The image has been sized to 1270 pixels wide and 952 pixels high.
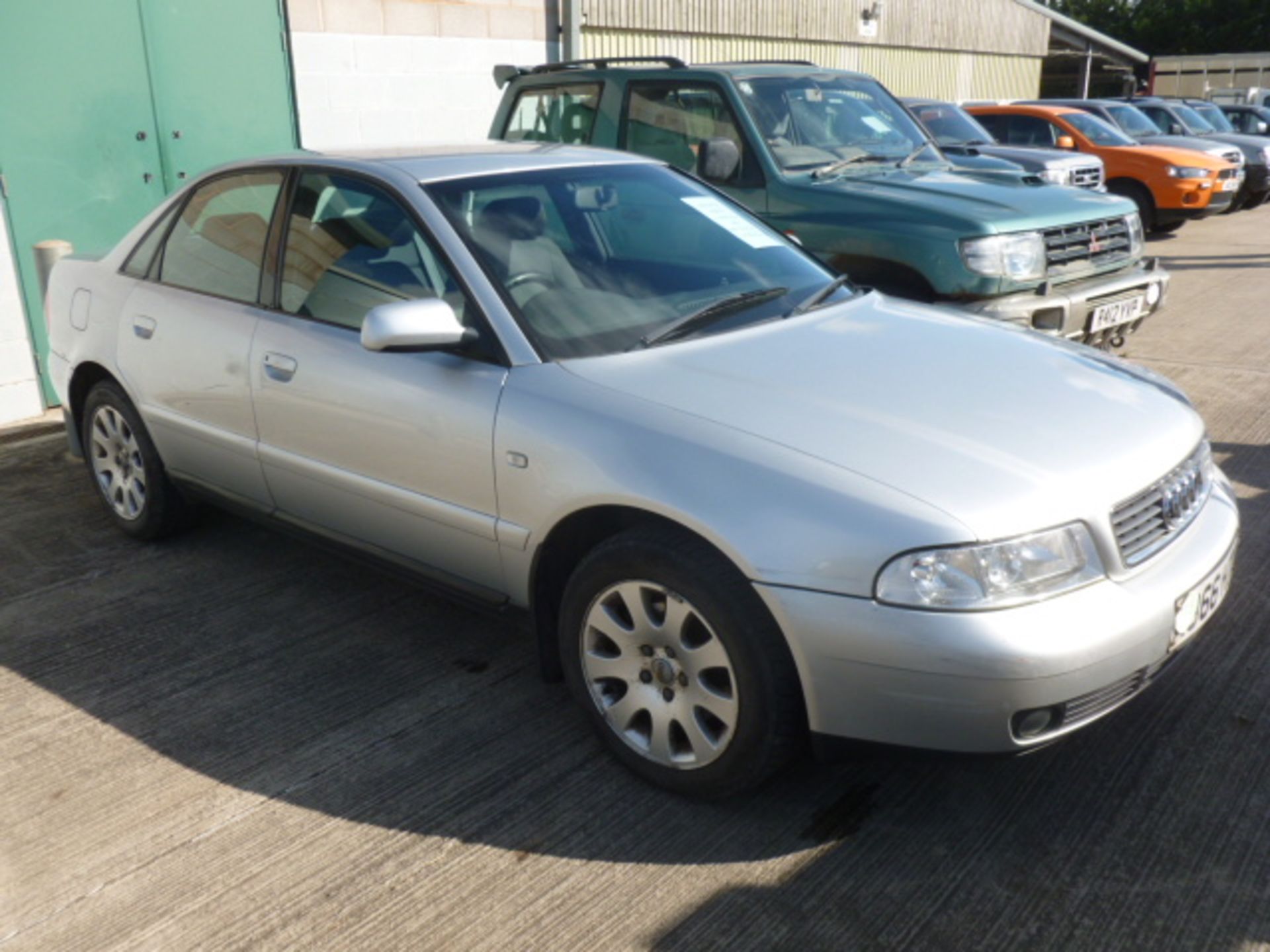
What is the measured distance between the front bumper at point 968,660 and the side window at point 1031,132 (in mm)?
13209

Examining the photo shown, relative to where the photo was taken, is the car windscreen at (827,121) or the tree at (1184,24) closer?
the car windscreen at (827,121)

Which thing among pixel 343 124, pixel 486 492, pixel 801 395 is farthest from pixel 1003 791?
pixel 343 124

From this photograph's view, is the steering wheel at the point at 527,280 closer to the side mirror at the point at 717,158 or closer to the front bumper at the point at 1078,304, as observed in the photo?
the front bumper at the point at 1078,304

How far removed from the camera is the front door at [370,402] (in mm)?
3371

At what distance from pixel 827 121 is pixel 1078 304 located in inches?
77.8

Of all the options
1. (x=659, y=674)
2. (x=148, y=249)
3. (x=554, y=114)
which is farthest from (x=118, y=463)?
(x=554, y=114)

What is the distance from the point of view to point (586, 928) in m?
2.67

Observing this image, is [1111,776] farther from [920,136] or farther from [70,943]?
[920,136]

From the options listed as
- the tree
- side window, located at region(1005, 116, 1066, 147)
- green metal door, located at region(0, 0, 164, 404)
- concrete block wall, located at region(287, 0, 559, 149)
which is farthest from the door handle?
the tree

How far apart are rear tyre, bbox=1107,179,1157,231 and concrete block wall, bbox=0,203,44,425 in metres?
12.1

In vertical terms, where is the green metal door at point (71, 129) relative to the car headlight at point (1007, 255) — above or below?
above

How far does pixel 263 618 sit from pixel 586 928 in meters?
2.08

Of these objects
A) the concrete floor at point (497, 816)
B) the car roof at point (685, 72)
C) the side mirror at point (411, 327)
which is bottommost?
the concrete floor at point (497, 816)

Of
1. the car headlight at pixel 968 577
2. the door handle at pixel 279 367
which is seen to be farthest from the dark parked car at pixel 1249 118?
the car headlight at pixel 968 577
